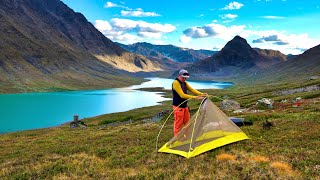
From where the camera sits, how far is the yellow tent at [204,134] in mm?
15922

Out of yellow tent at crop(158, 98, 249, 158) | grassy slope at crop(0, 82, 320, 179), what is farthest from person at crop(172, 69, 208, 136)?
grassy slope at crop(0, 82, 320, 179)

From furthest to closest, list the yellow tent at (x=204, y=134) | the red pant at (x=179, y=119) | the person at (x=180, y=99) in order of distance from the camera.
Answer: the red pant at (x=179, y=119), the person at (x=180, y=99), the yellow tent at (x=204, y=134)

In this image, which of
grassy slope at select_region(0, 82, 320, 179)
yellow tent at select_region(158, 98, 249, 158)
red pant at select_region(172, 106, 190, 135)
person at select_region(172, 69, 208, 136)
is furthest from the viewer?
red pant at select_region(172, 106, 190, 135)

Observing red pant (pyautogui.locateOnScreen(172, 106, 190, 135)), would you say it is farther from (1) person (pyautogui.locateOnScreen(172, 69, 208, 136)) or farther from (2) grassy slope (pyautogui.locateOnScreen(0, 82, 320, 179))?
(2) grassy slope (pyautogui.locateOnScreen(0, 82, 320, 179))

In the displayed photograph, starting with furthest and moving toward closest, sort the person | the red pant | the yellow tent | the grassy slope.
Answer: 1. the red pant
2. the person
3. the yellow tent
4. the grassy slope

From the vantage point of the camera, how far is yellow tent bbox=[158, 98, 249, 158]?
15.9 meters

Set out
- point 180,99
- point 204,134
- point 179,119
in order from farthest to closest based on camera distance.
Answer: point 179,119
point 180,99
point 204,134

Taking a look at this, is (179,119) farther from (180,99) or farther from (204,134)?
(204,134)

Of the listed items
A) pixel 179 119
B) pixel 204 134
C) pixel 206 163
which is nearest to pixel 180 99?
pixel 179 119

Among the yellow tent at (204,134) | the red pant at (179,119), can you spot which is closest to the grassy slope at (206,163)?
the yellow tent at (204,134)

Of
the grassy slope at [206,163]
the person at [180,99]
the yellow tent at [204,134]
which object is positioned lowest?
the grassy slope at [206,163]

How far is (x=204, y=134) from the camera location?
1623 cm

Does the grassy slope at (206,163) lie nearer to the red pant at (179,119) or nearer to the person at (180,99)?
the red pant at (179,119)

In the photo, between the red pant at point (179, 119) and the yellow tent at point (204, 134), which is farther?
the red pant at point (179, 119)
